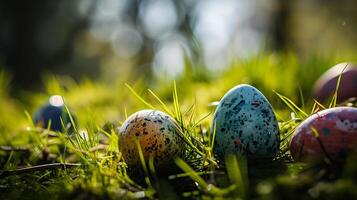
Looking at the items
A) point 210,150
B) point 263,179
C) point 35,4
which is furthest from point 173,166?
point 35,4

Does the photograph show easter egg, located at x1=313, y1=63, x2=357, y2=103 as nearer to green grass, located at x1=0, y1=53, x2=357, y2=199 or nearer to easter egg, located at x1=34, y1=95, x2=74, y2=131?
green grass, located at x1=0, y1=53, x2=357, y2=199

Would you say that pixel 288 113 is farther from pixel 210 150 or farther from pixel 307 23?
pixel 307 23

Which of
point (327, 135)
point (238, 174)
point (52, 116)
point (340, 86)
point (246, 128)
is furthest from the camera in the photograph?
point (52, 116)

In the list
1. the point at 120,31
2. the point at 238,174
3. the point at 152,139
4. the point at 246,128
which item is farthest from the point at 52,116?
the point at 120,31

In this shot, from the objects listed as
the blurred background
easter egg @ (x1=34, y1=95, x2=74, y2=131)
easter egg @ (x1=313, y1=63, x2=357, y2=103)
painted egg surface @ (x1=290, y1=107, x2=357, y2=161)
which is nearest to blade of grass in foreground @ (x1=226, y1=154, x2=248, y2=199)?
painted egg surface @ (x1=290, y1=107, x2=357, y2=161)

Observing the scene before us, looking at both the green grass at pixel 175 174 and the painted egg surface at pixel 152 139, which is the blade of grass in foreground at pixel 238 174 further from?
the painted egg surface at pixel 152 139

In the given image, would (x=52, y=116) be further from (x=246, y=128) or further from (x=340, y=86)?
(x=340, y=86)
